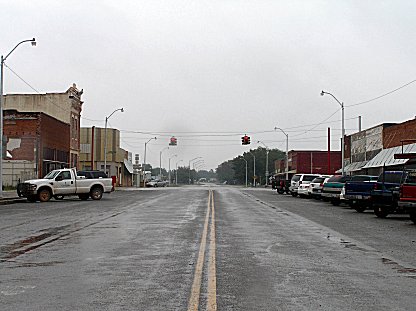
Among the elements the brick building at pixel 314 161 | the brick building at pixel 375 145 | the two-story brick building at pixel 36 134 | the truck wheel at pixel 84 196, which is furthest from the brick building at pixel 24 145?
the brick building at pixel 314 161

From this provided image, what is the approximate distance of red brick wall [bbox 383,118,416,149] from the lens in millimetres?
51856

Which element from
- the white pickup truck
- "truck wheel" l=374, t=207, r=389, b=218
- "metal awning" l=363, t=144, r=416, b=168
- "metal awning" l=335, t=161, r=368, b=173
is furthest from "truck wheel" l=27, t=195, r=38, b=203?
"metal awning" l=335, t=161, r=368, b=173

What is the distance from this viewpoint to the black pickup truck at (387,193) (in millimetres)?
24906

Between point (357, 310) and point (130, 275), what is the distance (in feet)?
13.4

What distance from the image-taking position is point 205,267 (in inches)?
442

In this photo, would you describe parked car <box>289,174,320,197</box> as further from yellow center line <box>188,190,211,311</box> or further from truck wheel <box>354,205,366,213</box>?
yellow center line <box>188,190,211,311</box>

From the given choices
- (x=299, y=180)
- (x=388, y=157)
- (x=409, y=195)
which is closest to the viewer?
(x=409, y=195)

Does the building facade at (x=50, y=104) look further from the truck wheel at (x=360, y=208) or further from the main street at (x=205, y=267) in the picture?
the main street at (x=205, y=267)

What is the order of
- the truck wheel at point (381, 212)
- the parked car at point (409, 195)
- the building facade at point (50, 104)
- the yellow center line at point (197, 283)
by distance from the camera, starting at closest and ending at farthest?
the yellow center line at point (197, 283), the parked car at point (409, 195), the truck wheel at point (381, 212), the building facade at point (50, 104)

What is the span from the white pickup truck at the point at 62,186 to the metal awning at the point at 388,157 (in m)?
23.2

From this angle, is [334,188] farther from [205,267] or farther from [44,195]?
[205,267]

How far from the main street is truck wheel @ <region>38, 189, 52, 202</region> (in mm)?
18164

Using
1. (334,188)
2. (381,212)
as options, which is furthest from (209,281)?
(334,188)

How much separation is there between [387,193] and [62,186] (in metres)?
21.5
